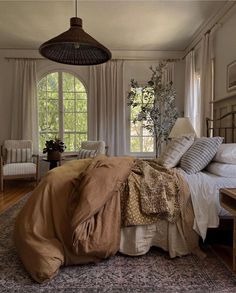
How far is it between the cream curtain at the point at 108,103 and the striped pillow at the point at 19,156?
1426 mm

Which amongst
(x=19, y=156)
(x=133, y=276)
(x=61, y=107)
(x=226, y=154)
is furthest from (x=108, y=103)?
(x=133, y=276)

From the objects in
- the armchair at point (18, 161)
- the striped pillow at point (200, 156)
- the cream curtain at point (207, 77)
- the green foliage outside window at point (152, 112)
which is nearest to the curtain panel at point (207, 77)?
the cream curtain at point (207, 77)

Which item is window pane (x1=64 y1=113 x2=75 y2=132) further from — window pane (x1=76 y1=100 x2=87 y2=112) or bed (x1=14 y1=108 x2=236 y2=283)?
bed (x1=14 y1=108 x2=236 y2=283)

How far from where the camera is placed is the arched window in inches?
229

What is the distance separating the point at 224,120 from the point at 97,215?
253cm

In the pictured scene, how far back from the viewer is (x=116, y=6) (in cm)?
366

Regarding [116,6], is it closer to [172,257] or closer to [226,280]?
[172,257]

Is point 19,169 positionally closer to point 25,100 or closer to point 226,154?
point 25,100

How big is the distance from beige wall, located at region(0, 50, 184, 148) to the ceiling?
45 centimetres

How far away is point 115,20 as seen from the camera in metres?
4.13

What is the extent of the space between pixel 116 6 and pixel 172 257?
129 inches

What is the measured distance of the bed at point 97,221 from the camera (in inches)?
74.1

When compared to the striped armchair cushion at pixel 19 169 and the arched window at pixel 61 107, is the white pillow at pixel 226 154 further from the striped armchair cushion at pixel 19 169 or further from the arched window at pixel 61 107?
the arched window at pixel 61 107

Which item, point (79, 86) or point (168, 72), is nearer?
point (168, 72)
